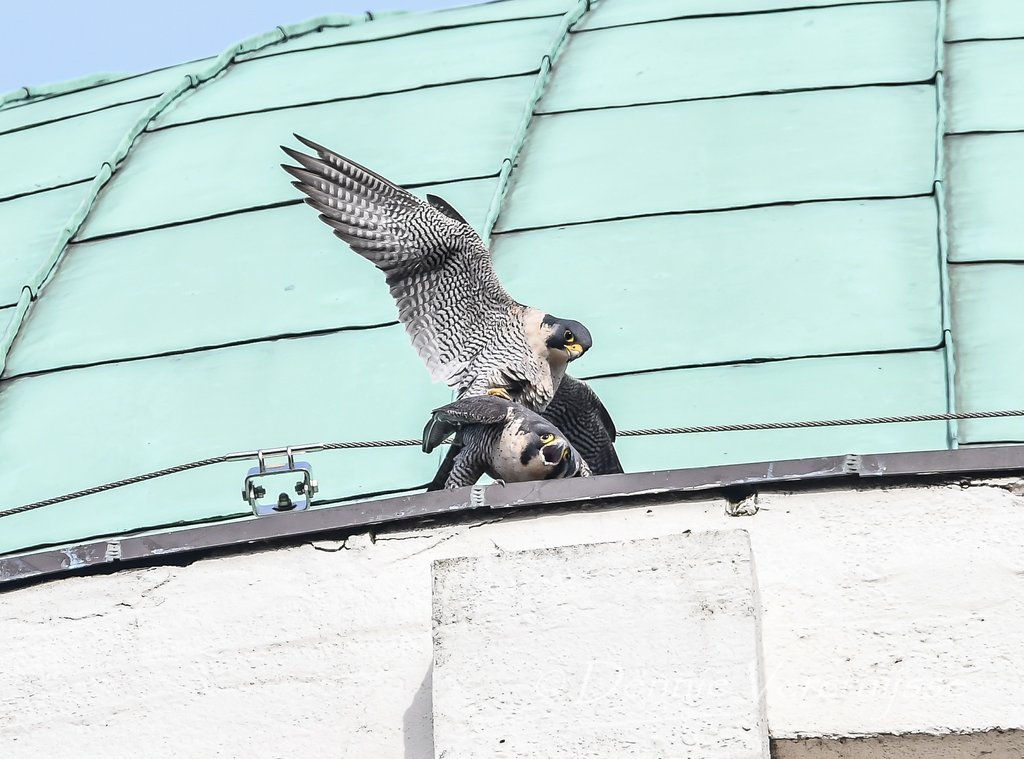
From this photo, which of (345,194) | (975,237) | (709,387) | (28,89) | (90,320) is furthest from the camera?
(28,89)

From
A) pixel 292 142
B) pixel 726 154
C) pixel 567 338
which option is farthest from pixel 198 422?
pixel 726 154

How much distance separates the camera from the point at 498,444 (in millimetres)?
8352

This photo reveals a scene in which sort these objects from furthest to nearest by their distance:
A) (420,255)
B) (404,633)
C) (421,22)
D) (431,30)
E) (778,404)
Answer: (421,22)
(431,30)
(778,404)
(420,255)
(404,633)

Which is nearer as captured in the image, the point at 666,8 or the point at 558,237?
the point at 558,237

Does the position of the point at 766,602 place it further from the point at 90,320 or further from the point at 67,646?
the point at 90,320

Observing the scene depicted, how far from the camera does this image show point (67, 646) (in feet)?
26.6

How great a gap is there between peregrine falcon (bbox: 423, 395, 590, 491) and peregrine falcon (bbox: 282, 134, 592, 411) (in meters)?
0.44

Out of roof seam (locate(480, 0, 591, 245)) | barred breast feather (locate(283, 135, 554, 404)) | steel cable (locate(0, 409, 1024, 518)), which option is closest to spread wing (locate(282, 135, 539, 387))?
barred breast feather (locate(283, 135, 554, 404))

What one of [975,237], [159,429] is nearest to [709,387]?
[975,237]

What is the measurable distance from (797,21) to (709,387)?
4349mm

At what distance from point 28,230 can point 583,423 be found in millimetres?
5341

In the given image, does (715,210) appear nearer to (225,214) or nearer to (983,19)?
(225,214)

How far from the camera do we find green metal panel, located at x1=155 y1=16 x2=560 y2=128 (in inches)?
567

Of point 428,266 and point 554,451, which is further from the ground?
point 428,266
